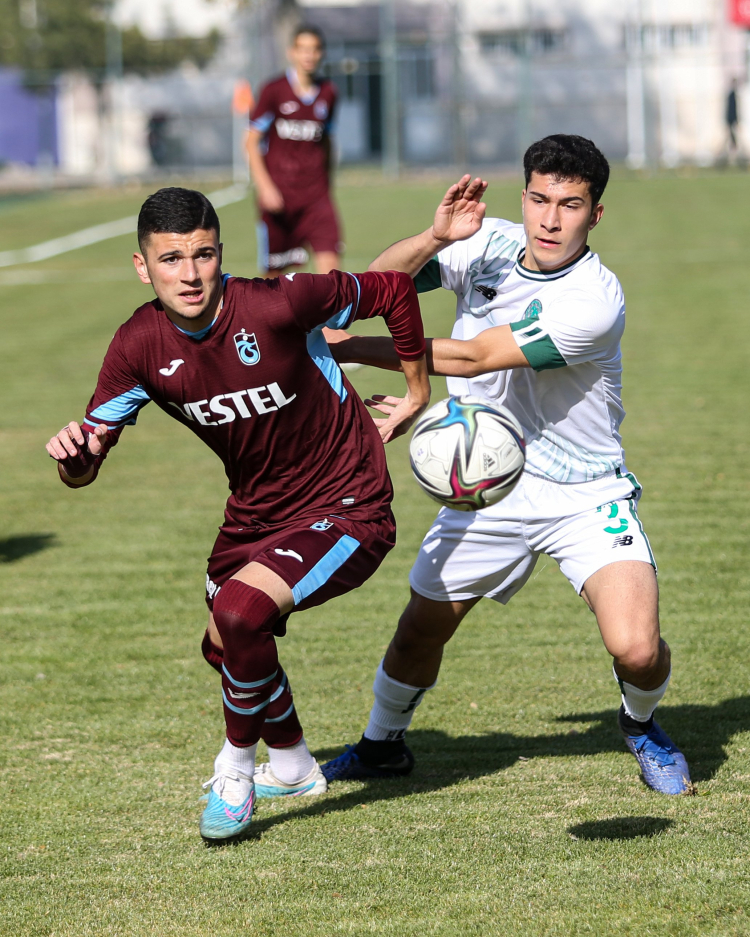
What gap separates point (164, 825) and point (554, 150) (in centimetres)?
250

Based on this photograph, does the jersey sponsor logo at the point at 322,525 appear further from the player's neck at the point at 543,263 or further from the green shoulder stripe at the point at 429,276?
the player's neck at the point at 543,263

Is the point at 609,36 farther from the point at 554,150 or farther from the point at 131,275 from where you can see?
the point at 554,150

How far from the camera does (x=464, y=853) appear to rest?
3.83 meters

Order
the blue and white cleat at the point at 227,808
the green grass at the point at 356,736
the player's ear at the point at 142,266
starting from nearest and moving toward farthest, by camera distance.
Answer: the green grass at the point at 356,736
the blue and white cleat at the point at 227,808
the player's ear at the point at 142,266

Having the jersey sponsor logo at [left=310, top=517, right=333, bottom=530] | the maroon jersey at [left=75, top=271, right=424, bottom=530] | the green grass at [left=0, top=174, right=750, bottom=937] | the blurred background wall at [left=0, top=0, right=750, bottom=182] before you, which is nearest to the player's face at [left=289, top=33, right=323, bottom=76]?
the green grass at [left=0, top=174, right=750, bottom=937]

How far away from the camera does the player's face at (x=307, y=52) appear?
467 inches

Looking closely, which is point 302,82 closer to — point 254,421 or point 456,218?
point 456,218

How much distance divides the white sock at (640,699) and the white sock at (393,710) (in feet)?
2.22

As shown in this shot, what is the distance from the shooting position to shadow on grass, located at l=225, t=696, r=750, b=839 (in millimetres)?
4391

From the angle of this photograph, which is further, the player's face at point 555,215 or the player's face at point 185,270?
the player's face at point 555,215

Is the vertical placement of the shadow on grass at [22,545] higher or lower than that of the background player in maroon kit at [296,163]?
lower

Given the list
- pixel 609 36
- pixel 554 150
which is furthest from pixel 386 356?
pixel 609 36

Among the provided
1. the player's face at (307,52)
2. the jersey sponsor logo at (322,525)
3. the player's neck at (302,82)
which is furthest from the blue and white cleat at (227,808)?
the player's neck at (302,82)

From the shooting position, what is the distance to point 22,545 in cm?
753
